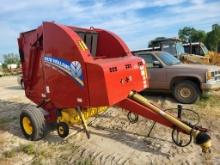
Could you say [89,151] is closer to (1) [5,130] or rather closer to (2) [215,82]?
(1) [5,130]

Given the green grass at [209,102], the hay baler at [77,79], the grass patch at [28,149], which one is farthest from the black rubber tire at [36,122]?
the green grass at [209,102]

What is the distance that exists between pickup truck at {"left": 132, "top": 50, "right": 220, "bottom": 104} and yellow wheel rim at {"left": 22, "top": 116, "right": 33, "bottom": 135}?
524 centimetres

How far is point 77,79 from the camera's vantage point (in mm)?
5801

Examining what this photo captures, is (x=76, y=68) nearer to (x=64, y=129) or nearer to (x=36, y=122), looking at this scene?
(x=64, y=129)

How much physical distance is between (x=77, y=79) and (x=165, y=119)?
1820 mm

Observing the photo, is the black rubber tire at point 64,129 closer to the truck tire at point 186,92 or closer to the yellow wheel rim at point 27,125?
the yellow wheel rim at point 27,125

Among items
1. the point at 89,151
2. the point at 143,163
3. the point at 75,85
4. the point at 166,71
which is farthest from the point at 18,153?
the point at 166,71

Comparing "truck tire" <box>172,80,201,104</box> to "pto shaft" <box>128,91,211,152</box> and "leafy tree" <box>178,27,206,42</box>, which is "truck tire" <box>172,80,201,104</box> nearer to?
"pto shaft" <box>128,91,211,152</box>

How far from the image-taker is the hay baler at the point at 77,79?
5.54 metres

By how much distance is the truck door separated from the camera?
10.8 metres

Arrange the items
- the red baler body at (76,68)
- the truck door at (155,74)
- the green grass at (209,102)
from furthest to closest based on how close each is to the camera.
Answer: the truck door at (155,74) → the green grass at (209,102) → the red baler body at (76,68)

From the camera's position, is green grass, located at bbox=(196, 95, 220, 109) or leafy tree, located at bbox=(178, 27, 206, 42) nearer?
green grass, located at bbox=(196, 95, 220, 109)

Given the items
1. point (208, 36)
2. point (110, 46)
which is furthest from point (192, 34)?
point (110, 46)

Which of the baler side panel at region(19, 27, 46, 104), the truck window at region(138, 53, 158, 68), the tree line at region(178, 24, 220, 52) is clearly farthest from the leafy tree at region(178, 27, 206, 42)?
the baler side panel at region(19, 27, 46, 104)
